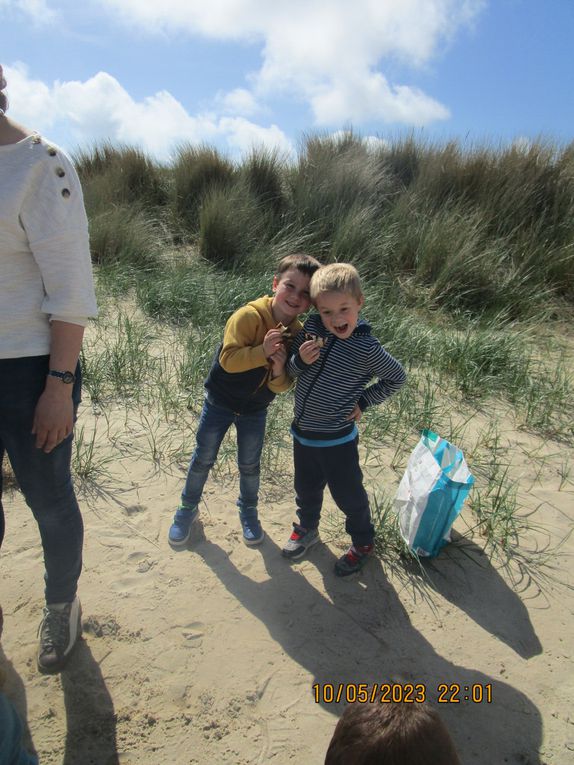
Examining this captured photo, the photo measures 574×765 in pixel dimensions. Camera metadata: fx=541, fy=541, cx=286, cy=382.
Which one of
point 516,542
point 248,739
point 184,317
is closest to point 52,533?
point 248,739

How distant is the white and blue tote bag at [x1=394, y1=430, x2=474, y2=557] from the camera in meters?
2.43

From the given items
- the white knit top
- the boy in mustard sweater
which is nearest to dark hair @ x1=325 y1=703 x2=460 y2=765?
the white knit top

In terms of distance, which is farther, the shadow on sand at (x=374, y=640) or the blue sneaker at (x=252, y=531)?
the blue sneaker at (x=252, y=531)

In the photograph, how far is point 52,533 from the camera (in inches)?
69.6

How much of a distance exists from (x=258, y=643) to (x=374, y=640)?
467mm

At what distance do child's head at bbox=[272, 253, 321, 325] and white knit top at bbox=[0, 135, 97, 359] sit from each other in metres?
0.82

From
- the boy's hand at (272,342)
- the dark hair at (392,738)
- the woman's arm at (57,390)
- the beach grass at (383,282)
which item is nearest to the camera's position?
the dark hair at (392,738)

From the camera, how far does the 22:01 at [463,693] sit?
1972mm

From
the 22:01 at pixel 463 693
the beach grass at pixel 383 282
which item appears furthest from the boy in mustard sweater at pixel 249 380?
the 22:01 at pixel 463 693

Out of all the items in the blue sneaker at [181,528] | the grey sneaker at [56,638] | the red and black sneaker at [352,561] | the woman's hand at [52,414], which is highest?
the woman's hand at [52,414]

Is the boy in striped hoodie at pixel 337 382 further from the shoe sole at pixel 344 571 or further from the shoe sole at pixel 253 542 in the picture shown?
the shoe sole at pixel 253 542

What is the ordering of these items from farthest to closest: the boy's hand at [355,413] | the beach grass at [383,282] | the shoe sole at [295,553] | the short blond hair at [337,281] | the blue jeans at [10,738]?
the beach grass at [383,282] → the shoe sole at [295,553] → the boy's hand at [355,413] → the short blond hair at [337,281] → the blue jeans at [10,738]

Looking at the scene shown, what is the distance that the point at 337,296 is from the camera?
2.00 meters

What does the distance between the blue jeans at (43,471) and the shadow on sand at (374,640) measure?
2.58 feet
